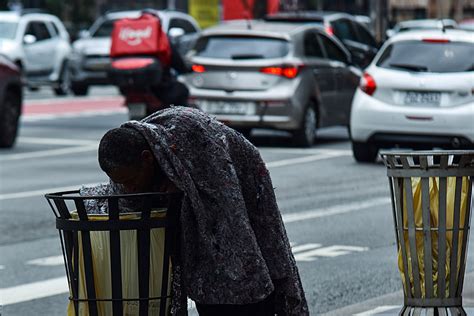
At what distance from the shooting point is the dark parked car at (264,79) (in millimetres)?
18078

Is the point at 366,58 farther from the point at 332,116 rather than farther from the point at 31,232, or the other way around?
the point at 31,232

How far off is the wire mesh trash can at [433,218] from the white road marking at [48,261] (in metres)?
3.65

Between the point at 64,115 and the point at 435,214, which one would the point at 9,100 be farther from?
the point at 435,214

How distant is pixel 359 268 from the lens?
31.0 feet

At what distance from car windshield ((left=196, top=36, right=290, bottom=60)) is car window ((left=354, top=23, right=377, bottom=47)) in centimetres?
608

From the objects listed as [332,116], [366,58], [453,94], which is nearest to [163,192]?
[453,94]

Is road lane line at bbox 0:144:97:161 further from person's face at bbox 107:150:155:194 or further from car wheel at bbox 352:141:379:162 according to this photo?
person's face at bbox 107:150:155:194

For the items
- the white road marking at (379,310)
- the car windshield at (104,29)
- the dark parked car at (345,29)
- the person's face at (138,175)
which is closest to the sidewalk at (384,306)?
the white road marking at (379,310)

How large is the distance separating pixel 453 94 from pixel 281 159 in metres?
2.56

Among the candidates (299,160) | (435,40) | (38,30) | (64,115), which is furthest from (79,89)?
(435,40)

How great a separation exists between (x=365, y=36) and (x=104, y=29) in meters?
10.5

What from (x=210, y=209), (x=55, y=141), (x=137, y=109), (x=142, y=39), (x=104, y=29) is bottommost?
(x=104, y=29)

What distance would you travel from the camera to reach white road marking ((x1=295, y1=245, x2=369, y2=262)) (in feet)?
32.4

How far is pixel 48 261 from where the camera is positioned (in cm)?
982
